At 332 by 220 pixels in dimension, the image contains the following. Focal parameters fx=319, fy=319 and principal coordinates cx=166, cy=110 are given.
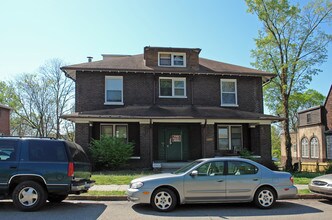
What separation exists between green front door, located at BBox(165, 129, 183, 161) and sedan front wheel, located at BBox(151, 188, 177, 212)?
37.2ft

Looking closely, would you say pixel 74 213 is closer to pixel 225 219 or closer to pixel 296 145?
pixel 225 219

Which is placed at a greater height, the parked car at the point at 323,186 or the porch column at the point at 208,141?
the porch column at the point at 208,141

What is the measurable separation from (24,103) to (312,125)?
39.8 metres

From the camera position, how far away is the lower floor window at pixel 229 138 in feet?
66.8

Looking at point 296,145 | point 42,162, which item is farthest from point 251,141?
point 296,145

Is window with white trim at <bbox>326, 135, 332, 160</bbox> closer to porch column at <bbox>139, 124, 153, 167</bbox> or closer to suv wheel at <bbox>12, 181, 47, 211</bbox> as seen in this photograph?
porch column at <bbox>139, 124, 153, 167</bbox>

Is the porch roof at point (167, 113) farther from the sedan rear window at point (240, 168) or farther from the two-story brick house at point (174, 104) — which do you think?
the sedan rear window at point (240, 168)

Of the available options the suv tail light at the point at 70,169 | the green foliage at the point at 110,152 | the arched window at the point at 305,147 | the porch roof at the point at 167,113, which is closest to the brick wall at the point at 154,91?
the porch roof at the point at 167,113

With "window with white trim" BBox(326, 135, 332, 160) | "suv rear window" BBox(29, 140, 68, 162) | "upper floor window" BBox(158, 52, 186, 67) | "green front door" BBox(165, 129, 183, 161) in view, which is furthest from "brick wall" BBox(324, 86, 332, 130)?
"suv rear window" BBox(29, 140, 68, 162)

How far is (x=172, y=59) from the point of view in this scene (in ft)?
69.2

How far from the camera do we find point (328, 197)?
389 inches

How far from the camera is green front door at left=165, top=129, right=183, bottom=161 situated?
781 inches

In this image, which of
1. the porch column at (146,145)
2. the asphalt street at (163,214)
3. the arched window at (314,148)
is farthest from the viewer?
the arched window at (314,148)

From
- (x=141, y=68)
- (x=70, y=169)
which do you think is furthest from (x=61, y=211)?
(x=141, y=68)
